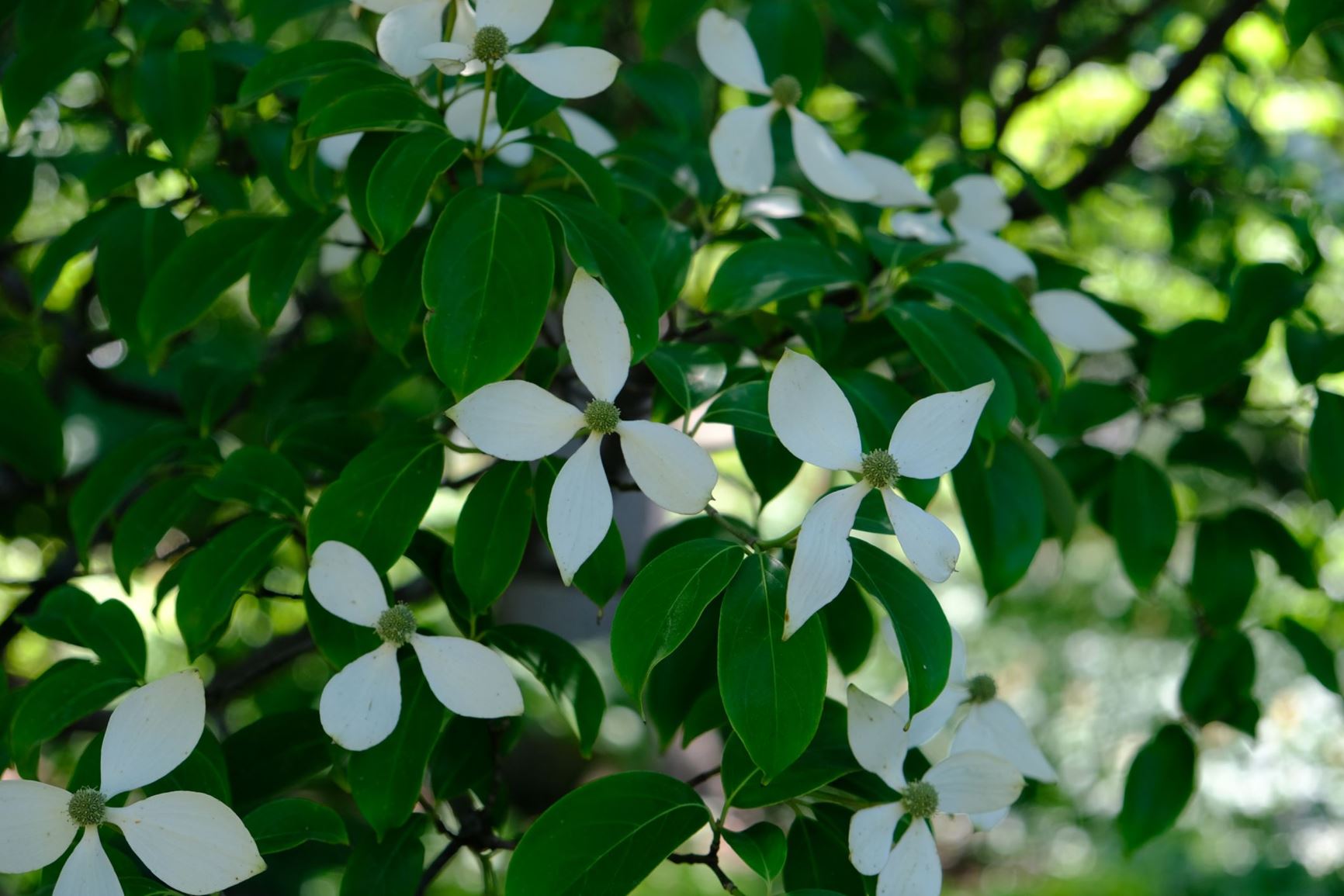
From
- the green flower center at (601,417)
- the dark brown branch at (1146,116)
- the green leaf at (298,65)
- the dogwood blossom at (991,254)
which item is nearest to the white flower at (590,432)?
the green flower center at (601,417)

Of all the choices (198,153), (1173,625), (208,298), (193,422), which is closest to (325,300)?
(198,153)

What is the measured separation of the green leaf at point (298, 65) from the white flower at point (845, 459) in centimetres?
31

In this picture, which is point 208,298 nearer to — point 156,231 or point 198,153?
point 156,231

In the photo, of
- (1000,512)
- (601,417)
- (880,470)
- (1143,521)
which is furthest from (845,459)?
(1143,521)

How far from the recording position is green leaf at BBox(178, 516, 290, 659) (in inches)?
24.8

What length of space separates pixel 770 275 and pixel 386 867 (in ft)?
1.34

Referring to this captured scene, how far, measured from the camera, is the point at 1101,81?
229 cm

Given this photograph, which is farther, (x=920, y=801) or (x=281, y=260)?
(x=281, y=260)

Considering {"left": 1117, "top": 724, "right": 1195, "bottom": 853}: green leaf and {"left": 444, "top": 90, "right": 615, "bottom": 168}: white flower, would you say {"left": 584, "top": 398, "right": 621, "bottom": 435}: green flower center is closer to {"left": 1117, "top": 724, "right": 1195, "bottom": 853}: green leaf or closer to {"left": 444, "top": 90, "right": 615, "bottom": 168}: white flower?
{"left": 444, "top": 90, "right": 615, "bottom": 168}: white flower

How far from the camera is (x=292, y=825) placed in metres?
0.58

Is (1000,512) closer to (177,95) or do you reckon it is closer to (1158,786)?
(1158,786)

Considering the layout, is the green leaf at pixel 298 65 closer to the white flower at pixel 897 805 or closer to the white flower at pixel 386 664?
the white flower at pixel 386 664

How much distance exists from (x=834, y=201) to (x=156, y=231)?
481mm

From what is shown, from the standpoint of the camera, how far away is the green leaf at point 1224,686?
931mm
